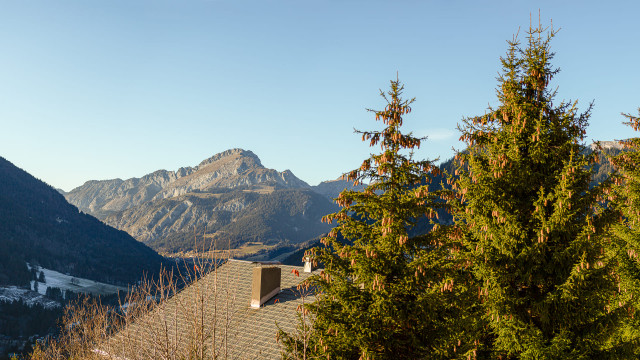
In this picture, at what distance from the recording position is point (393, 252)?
13188 millimetres

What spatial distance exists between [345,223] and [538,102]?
6.75m

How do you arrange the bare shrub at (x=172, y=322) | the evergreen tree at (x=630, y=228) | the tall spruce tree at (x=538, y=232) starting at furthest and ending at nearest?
the evergreen tree at (x=630, y=228) < the tall spruce tree at (x=538, y=232) < the bare shrub at (x=172, y=322)

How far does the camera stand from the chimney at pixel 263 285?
2327 cm

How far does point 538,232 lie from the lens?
500 inches

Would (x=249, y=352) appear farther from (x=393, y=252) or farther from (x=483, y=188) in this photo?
(x=483, y=188)

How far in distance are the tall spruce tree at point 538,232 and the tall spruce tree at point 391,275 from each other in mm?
1178

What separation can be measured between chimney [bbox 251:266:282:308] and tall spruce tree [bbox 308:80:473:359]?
9823mm

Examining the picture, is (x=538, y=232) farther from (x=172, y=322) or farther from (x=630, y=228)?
(x=172, y=322)

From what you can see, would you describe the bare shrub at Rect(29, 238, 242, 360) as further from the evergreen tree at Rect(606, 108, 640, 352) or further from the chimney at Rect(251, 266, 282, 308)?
the evergreen tree at Rect(606, 108, 640, 352)

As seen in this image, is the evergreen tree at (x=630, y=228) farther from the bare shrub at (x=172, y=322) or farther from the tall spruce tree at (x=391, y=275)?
the bare shrub at (x=172, y=322)

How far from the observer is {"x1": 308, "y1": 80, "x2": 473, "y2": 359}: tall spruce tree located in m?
12.5

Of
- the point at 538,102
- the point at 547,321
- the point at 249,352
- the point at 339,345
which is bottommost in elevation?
the point at 249,352

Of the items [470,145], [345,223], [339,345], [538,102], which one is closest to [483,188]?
[470,145]

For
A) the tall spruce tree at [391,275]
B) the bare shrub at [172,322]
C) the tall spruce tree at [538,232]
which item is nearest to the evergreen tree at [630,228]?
the tall spruce tree at [538,232]
